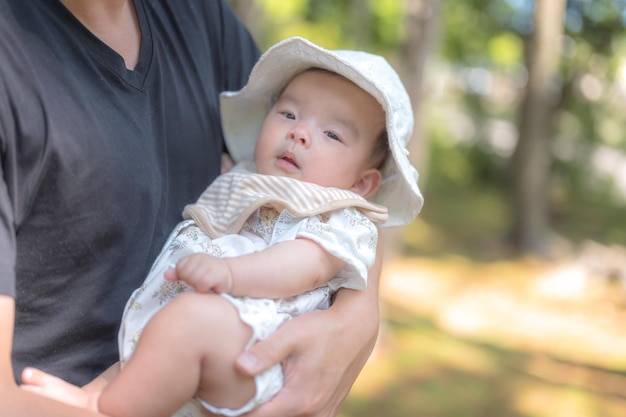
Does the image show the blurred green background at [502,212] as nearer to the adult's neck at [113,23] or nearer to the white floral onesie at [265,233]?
the white floral onesie at [265,233]

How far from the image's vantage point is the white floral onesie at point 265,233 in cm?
161

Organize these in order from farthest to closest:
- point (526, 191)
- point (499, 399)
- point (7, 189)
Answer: point (526, 191) → point (499, 399) → point (7, 189)

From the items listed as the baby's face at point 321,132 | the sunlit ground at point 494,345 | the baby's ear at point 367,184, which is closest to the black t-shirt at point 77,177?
the baby's face at point 321,132

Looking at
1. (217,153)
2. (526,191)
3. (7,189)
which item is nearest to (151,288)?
(7,189)

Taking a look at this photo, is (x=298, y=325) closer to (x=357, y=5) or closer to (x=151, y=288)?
(x=151, y=288)

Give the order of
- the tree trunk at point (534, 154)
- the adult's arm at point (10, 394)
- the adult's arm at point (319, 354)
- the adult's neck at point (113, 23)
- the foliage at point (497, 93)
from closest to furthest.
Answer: the adult's arm at point (10, 394) < the adult's arm at point (319, 354) < the adult's neck at point (113, 23) < the tree trunk at point (534, 154) < the foliage at point (497, 93)

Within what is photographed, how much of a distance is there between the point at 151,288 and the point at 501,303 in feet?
24.5

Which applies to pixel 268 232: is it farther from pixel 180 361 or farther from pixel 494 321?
pixel 494 321

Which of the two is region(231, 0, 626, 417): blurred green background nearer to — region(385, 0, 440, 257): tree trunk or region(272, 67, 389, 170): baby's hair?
region(385, 0, 440, 257): tree trunk

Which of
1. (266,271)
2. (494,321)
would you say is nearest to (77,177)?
(266,271)

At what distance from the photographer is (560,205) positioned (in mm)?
12586

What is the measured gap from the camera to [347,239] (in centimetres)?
171

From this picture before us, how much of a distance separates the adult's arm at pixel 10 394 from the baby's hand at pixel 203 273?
12.1 inches

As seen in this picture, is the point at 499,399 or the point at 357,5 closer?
the point at 499,399
